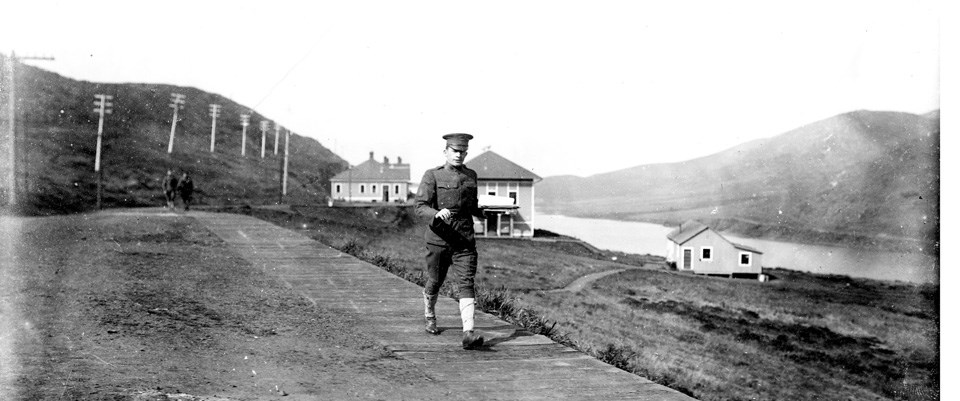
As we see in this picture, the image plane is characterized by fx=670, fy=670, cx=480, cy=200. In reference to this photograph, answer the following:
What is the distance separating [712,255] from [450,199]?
41.5 meters

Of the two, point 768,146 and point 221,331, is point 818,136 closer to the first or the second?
point 768,146

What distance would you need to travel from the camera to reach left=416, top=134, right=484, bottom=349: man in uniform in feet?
16.3

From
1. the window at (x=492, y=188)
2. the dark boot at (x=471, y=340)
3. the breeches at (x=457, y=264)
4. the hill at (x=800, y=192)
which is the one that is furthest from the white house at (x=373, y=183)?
the dark boot at (x=471, y=340)

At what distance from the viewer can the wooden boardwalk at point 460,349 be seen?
4023 millimetres

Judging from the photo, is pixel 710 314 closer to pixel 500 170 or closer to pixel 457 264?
pixel 500 170

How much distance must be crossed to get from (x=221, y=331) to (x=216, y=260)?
16.3 ft

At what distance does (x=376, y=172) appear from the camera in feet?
213

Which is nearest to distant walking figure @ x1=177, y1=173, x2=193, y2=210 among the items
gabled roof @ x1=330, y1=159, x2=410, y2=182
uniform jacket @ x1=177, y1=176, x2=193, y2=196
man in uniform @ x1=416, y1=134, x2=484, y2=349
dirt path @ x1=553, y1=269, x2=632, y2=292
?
uniform jacket @ x1=177, y1=176, x2=193, y2=196

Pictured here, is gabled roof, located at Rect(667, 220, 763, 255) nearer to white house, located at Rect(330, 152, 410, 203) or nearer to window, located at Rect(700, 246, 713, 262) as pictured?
window, located at Rect(700, 246, 713, 262)

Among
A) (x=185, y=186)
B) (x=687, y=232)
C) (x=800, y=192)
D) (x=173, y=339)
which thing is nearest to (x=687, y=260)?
(x=687, y=232)

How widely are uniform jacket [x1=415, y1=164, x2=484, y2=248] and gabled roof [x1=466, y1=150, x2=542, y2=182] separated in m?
35.2

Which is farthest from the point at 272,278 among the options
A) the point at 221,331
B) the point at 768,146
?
the point at 768,146

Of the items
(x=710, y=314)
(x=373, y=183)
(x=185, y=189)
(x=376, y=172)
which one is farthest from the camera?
(x=373, y=183)

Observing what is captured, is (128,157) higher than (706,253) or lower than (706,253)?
higher
